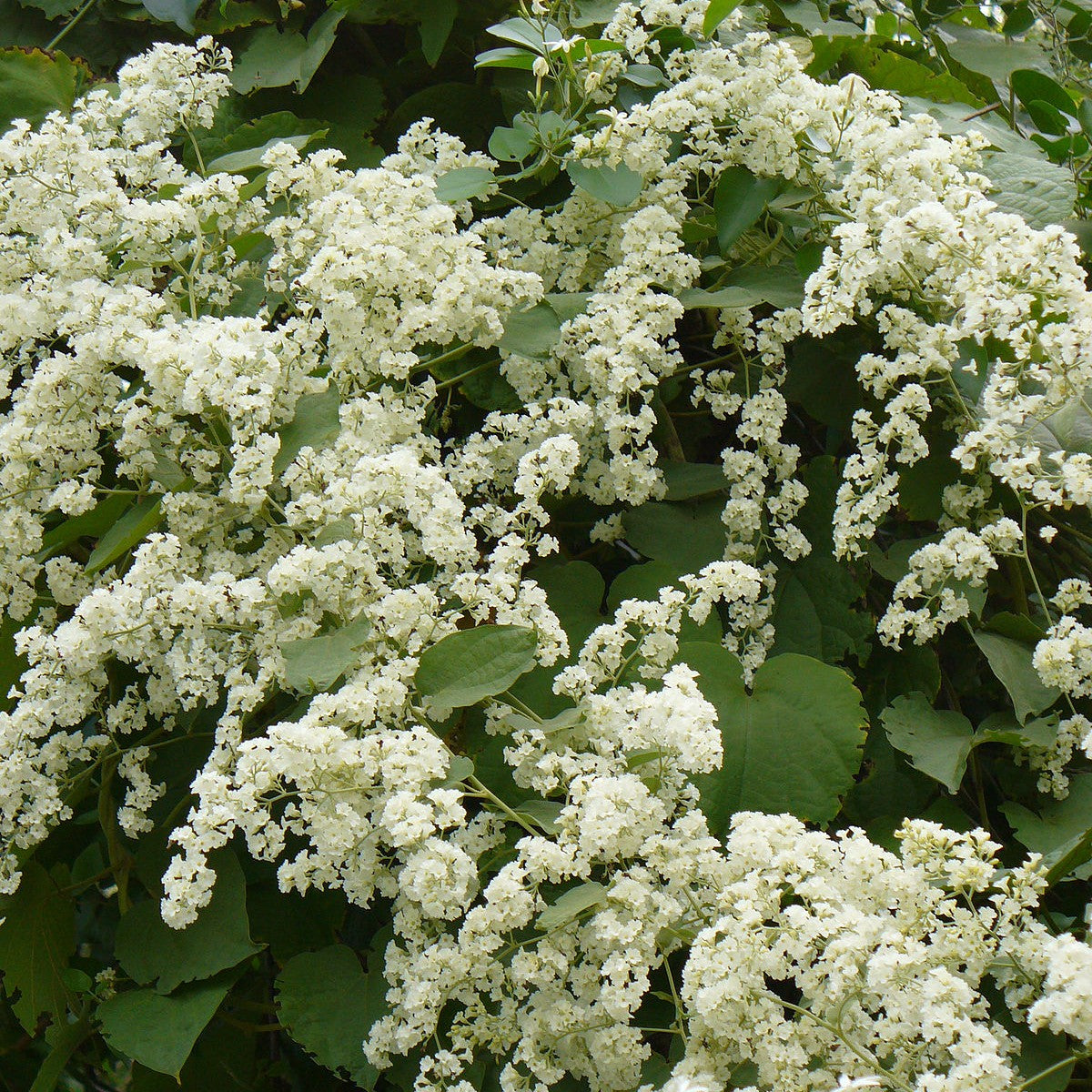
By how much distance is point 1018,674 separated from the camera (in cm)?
169

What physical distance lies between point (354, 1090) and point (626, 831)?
0.99m

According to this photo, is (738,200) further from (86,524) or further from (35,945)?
(35,945)

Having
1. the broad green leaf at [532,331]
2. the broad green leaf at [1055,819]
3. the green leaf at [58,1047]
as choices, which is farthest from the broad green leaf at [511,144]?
the green leaf at [58,1047]

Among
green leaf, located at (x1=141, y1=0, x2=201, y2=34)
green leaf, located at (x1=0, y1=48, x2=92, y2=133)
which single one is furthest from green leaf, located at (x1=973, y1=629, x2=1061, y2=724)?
green leaf, located at (x1=0, y1=48, x2=92, y2=133)

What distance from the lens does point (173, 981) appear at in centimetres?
172

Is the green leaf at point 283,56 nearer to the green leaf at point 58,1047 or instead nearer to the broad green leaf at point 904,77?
the broad green leaf at point 904,77

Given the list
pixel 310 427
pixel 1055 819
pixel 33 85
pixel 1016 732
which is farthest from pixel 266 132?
pixel 1055 819

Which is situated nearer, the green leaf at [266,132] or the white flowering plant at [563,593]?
the white flowering plant at [563,593]

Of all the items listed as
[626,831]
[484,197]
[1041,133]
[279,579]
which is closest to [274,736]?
[279,579]

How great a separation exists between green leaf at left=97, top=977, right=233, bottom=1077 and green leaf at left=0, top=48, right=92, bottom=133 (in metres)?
1.77

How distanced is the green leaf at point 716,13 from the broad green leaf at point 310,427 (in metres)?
0.83

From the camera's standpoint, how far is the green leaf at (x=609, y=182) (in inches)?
74.1

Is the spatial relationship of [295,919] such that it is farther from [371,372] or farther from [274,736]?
[371,372]

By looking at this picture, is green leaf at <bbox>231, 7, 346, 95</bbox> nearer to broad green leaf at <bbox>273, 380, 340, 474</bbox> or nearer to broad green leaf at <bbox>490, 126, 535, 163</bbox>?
broad green leaf at <bbox>490, 126, 535, 163</bbox>
